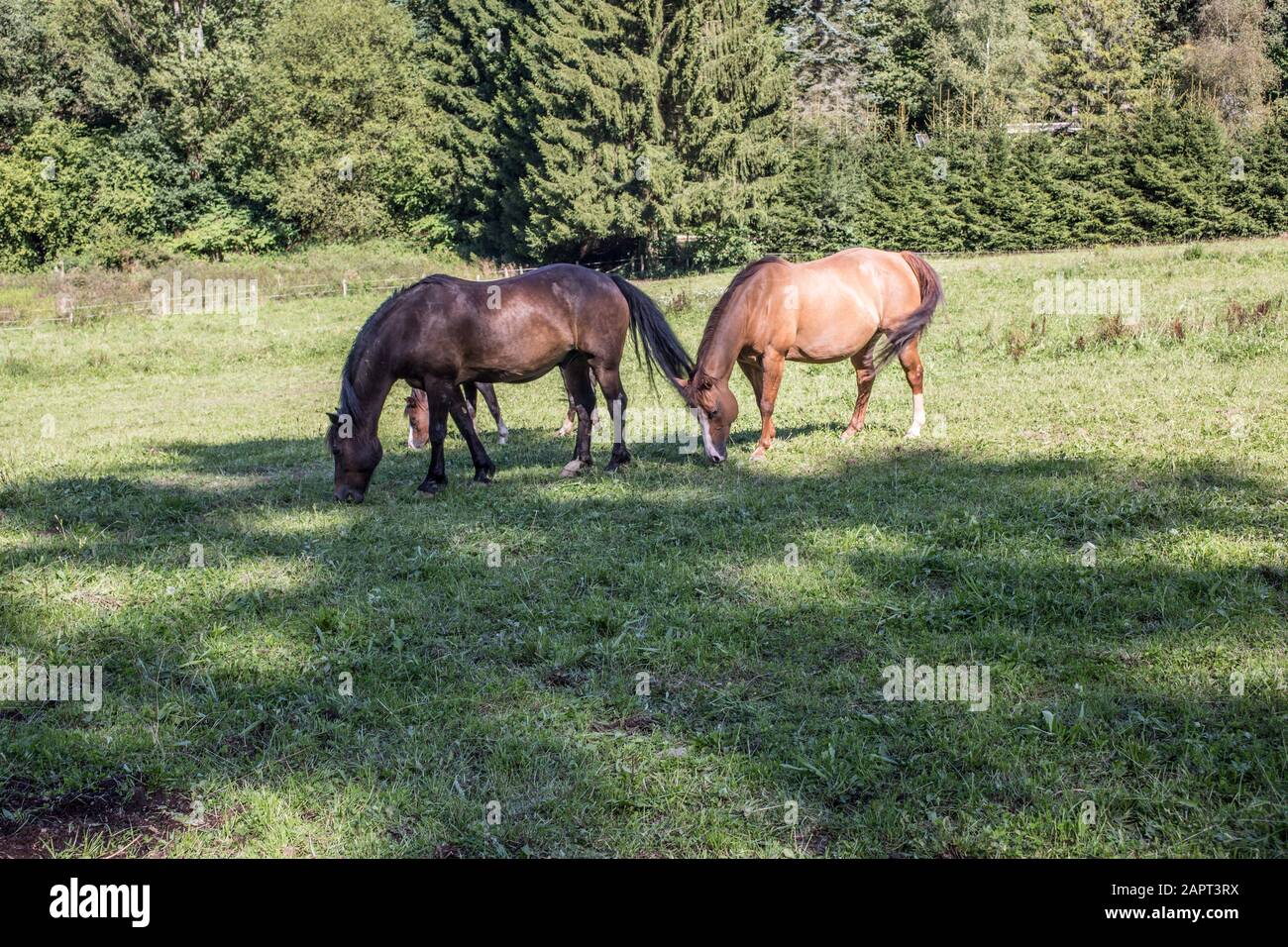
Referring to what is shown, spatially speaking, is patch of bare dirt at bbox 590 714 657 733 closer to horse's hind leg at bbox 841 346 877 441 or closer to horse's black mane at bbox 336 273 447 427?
horse's black mane at bbox 336 273 447 427

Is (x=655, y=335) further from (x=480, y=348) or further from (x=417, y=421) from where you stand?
(x=417, y=421)

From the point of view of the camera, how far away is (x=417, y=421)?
13297 millimetres

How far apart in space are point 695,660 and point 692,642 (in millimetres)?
190

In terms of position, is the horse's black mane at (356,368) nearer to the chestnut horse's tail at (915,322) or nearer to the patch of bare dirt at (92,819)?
the chestnut horse's tail at (915,322)

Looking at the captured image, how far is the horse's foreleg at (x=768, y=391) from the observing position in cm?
1120

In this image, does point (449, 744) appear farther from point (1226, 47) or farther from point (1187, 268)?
point (1226, 47)

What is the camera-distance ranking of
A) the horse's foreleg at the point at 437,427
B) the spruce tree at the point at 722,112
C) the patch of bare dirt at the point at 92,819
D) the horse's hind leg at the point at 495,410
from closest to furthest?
the patch of bare dirt at the point at 92,819
the horse's foreleg at the point at 437,427
the horse's hind leg at the point at 495,410
the spruce tree at the point at 722,112

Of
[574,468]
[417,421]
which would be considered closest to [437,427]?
[574,468]

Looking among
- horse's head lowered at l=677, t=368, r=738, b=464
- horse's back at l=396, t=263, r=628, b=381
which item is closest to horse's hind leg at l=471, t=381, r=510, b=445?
horse's back at l=396, t=263, r=628, b=381

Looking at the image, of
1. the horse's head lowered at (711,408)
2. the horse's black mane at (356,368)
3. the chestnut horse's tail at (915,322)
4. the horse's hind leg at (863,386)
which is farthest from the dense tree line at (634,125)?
the horse's black mane at (356,368)

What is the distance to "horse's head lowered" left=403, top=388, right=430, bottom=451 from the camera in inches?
523

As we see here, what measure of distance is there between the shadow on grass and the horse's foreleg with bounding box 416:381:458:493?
1076 millimetres

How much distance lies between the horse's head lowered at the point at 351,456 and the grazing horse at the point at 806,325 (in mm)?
3196
